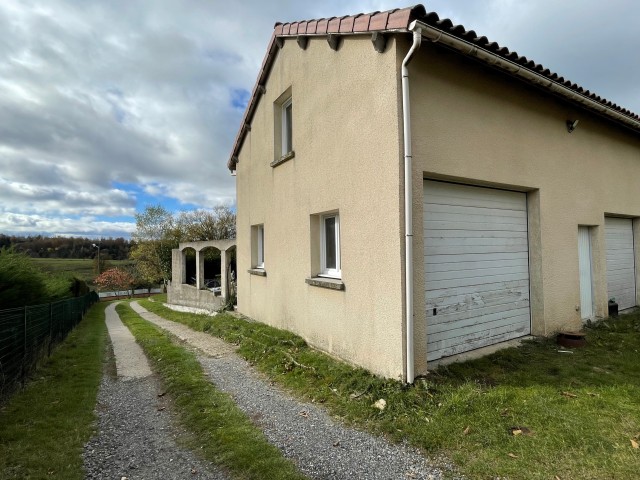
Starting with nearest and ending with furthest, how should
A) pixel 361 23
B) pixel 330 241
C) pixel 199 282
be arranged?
pixel 361 23 → pixel 330 241 → pixel 199 282

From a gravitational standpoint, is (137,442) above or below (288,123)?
below

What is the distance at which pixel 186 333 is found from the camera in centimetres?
999

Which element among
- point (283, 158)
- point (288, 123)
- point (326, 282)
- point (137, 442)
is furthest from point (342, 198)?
point (137, 442)

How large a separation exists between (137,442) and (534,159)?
729cm

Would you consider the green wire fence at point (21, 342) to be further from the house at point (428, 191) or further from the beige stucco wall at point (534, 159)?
the beige stucco wall at point (534, 159)

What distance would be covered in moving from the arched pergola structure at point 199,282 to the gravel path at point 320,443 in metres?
9.65

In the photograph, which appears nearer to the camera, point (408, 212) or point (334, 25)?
point (408, 212)

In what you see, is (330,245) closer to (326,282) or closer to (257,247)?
(326,282)

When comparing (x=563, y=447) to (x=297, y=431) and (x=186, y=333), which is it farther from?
(x=186, y=333)

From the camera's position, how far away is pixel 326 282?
582 cm

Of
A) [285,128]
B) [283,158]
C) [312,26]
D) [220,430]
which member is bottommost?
[220,430]

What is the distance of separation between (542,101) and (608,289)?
499 cm

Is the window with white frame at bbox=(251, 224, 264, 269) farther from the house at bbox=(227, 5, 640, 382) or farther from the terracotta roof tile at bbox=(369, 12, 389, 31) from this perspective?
the terracotta roof tile at bbox=(369, 12, 389, 31)

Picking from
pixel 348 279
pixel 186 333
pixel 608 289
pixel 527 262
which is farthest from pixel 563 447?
pixel 186 333
